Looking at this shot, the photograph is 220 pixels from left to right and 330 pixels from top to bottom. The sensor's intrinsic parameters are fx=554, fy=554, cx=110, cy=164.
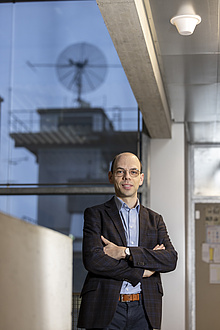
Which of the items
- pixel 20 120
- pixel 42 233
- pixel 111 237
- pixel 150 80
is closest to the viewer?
pixel 42 233

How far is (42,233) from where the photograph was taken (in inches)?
64.9

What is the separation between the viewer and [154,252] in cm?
295

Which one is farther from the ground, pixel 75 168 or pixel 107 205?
pixel 75 168

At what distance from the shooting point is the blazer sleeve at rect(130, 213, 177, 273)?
2869 millimetres

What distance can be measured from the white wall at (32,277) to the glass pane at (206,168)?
5.22m

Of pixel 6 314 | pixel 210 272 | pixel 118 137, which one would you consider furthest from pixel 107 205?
pixel 210 272

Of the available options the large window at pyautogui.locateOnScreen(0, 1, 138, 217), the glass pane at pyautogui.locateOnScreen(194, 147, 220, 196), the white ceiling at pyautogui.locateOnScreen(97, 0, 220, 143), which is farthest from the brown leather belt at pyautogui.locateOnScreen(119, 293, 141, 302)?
the glass pane at pyautogui.locateOnScreen(194, 147, 220, 196)

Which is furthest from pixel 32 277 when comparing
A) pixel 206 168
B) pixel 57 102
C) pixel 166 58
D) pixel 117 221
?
pixel 206 168

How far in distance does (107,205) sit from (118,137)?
295 cm

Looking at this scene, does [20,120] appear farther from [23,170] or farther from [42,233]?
[42,233]

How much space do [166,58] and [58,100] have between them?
296 centimetres

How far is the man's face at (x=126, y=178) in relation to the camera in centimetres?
301

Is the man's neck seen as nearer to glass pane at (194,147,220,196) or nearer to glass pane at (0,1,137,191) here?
glass pane at (0,1,137,191)

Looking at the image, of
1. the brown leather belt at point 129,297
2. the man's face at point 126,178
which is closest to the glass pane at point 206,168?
the man's face at point 126,178
